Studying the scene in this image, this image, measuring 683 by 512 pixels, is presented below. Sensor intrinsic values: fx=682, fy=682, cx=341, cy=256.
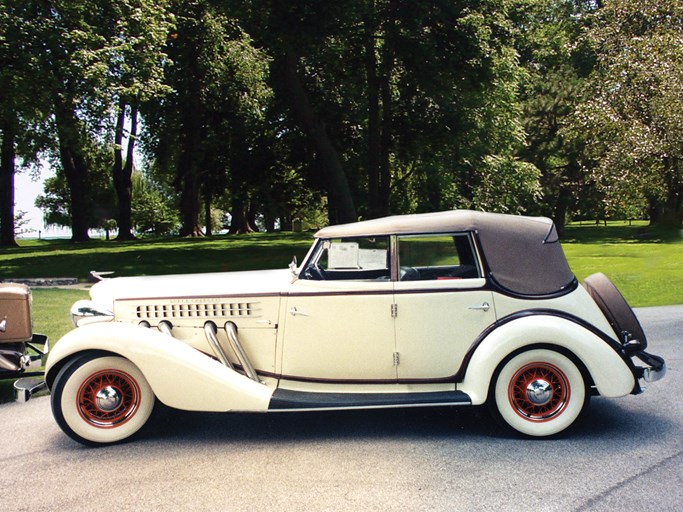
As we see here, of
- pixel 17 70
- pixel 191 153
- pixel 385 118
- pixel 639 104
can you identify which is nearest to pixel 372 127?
pixel 385 118

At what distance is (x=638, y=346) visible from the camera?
17.5 ft

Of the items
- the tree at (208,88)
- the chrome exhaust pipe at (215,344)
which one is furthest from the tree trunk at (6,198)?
the chrome exhaust pipe at (215,344)

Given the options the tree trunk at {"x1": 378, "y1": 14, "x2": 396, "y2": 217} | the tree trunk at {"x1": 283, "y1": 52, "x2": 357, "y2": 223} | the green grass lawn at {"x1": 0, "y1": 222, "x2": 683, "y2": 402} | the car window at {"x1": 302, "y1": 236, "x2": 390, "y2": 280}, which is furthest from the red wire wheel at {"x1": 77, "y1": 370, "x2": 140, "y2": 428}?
the tree trunk at {"x1": 378, "y1": 14, "x2": 396, "y2": 217}

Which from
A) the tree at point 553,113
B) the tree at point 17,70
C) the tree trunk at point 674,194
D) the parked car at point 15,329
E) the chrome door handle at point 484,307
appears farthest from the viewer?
the tree at point 553,113

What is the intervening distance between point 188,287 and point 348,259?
4.32 feet

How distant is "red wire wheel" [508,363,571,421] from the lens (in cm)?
511

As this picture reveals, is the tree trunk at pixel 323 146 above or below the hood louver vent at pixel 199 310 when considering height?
above

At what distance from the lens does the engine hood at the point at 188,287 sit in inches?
213

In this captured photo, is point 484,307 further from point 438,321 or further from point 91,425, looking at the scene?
point 91,425

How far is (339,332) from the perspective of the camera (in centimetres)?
530

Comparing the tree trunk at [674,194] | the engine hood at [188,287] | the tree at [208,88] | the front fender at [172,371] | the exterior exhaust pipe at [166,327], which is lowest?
the front fender at [172,371]

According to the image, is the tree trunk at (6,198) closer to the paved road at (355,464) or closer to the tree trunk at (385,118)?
the tree trunk at (385,118)

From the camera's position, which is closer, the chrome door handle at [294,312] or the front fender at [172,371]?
the front fender at [172,371]

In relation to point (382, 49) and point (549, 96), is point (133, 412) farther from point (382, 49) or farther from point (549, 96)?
point (549, 96)
